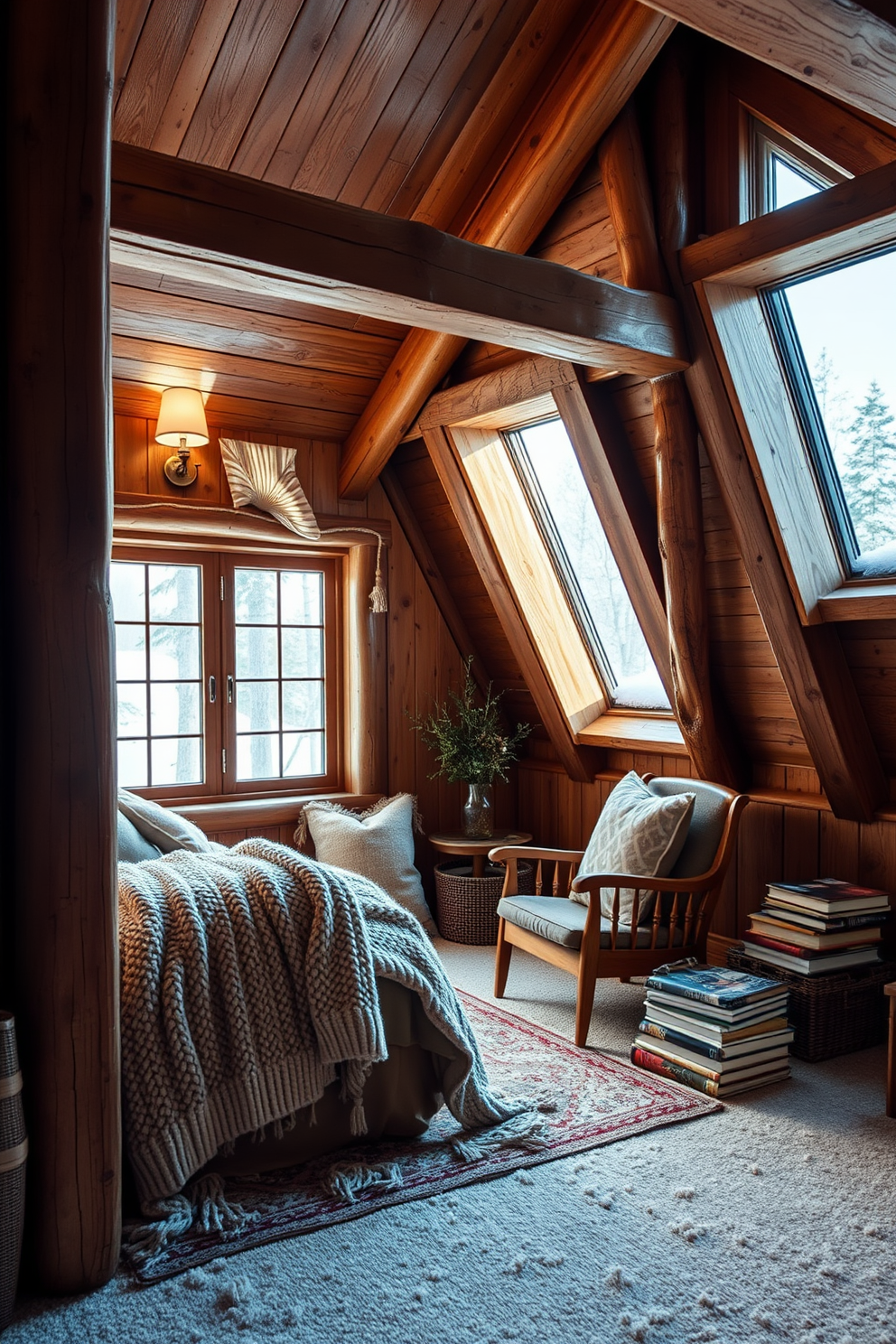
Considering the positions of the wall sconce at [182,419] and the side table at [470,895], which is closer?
the wall sconce at [182,419]

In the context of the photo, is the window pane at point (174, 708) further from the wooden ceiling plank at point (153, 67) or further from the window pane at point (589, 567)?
the wooden ceiling plank at point (153, 67)

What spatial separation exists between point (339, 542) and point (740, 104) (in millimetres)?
2459

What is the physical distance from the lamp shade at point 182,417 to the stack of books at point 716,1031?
2627 mm

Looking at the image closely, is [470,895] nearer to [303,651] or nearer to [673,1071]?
[303,651]

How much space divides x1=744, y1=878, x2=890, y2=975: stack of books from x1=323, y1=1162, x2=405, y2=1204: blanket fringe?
4.85ft

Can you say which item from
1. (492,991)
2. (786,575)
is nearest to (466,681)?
(492,991)

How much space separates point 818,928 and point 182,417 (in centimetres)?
293

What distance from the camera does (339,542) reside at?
4.89 m

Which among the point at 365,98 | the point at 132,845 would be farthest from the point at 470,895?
the point at 365,98

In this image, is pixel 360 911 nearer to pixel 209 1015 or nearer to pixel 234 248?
pixel 209 1015

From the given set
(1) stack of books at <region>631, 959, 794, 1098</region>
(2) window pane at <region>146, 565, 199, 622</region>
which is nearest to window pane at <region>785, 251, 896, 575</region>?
(1) stack of books at <region>631, 959, 794, 1098</region>

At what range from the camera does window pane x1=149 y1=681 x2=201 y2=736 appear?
15.1 ft

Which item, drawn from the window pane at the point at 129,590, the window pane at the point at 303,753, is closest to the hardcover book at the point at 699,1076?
the window pane at the point at 303,753

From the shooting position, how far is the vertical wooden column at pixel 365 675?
4.97 meters
